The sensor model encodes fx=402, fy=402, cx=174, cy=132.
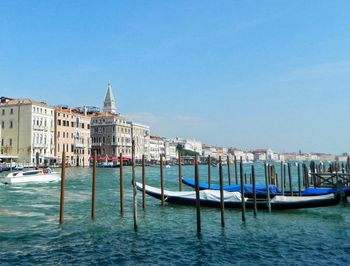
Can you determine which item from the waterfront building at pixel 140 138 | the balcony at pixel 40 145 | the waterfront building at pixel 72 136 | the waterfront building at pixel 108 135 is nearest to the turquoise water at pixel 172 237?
the balcony at pixel 40 145

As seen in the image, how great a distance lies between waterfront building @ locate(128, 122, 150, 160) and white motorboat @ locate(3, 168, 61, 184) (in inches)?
1796

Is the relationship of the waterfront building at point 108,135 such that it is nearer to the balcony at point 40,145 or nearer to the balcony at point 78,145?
the balcony at point 78,145

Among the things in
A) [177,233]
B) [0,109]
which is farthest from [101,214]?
[0,109]

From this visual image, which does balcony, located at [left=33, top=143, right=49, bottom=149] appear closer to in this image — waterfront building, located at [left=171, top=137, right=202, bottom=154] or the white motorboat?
the white motorboat

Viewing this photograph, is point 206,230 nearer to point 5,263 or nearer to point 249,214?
point 249,214

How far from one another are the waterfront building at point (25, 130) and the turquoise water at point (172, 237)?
119 feet

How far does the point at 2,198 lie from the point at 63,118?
3879cm

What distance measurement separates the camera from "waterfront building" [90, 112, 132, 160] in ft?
224

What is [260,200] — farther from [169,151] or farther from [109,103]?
[169,151]

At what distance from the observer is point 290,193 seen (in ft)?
52.9

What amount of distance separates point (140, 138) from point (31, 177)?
5196 centimetres

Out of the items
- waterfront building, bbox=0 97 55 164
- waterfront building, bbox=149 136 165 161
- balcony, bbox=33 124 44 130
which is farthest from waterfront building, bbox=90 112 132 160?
waterfront building, bbox=149 136 165 161

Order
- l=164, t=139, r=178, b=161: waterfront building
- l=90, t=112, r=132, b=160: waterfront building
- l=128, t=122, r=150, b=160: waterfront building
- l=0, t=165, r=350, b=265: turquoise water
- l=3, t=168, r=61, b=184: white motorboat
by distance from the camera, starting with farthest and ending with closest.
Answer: l=164, t=139, r=178, b=161: waterfront building, l=128, t=122, r=150, b=160: waterfront building, l=90, t=112, r=132, b=160: waterfront building, l=3, t=168, r=61, b=184: white motorboat, l=0, t=165, r=350, b=265: turquoise water

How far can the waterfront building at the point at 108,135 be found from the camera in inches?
2682
